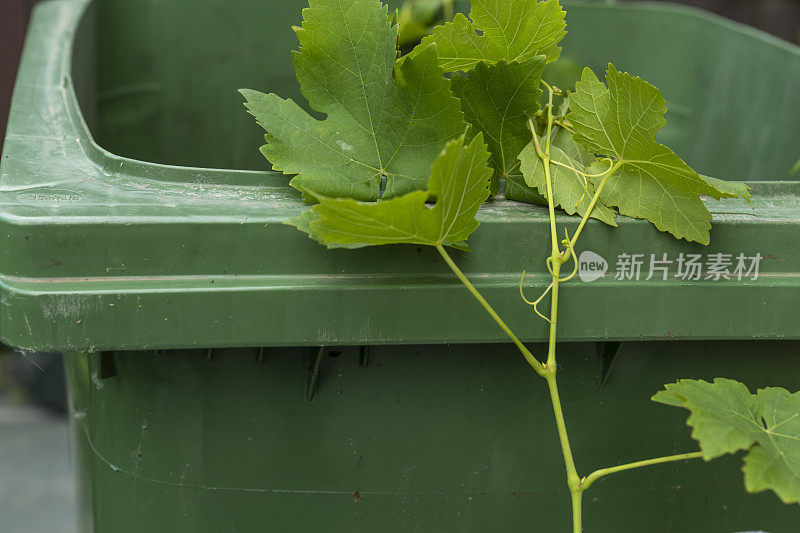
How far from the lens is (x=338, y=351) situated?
1.19 meters

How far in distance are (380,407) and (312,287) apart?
0.83ft

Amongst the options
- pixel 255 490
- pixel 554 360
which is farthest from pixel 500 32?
pixel 255 490

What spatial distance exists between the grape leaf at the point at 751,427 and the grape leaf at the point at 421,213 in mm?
304

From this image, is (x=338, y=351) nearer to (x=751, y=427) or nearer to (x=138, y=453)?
(x=138, y=453)

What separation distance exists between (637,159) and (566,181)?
10 cm

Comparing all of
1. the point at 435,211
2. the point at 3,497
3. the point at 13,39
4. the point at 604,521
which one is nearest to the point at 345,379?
the point at 435,211

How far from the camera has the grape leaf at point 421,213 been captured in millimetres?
927

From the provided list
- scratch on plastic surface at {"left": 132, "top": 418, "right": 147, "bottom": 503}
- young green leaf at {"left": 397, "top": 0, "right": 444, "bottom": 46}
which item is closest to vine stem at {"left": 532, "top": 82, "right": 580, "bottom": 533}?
scratch on plastic surface at {"left": 132, "top": 418, "right": 147, "bottom": 503}

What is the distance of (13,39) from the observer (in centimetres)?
364

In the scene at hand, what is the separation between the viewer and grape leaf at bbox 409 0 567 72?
113cm

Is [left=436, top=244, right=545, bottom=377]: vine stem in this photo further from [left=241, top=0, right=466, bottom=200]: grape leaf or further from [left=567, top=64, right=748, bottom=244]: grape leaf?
[left=567, top=64, right=748, bottom=244]: grape leaf

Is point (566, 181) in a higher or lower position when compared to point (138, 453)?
higher

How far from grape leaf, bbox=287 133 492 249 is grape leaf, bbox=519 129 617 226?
0.17 metres

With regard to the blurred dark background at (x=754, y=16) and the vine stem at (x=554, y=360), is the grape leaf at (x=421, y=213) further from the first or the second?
the blurred dark background at (x=754, y=16)
